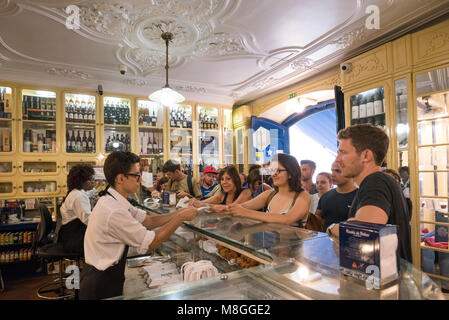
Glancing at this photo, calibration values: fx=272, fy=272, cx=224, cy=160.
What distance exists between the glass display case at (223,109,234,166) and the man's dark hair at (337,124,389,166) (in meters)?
5.18

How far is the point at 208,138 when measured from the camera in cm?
645

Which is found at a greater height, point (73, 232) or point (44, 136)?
point (44, 136)

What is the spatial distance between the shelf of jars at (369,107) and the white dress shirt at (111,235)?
136 inches

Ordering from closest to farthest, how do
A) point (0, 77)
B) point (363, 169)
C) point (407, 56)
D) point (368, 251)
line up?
point (368, 251)
point (363, 169)
point (407, 56)
point (0, 77)

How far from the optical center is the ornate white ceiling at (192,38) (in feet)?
10.0

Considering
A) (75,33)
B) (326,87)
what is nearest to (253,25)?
(326,87)

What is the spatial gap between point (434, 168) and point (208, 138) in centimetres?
437

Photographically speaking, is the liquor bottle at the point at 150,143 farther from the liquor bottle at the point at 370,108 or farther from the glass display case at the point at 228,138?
the liquor bottle at the point at 370,108

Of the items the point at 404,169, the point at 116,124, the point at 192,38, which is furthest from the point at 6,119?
the point at 404,169

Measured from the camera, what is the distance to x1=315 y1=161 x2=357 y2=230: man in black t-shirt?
92.7 inches

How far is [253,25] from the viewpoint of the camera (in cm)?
346
